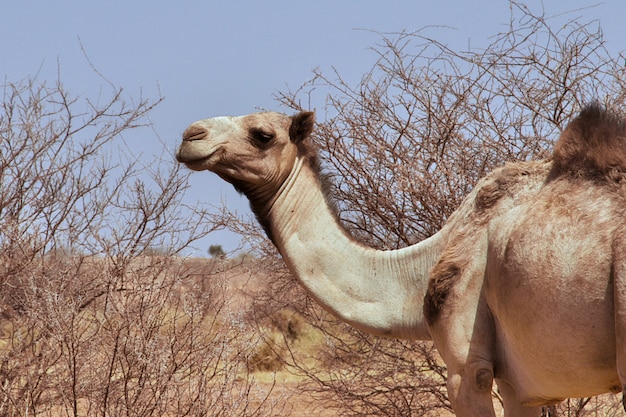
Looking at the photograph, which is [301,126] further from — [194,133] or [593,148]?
[593,148]

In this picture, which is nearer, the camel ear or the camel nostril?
the camel nostril

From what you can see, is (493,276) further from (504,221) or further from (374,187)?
(374,187)

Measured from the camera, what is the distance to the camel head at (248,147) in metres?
5.98

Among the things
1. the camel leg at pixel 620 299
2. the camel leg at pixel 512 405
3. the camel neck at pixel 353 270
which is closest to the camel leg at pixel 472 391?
the camel leg at pixel 512 405

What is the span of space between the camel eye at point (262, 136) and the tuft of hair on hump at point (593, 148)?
1.67 m

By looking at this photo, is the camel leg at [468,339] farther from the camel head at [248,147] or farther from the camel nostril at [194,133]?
the camel nostril at [194,133]

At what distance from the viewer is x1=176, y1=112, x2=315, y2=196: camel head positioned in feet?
19.6

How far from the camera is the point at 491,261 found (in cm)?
559

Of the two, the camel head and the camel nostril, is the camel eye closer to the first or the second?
the camel head

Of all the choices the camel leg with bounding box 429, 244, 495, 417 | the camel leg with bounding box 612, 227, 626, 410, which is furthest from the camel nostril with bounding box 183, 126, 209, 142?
the camel leg with bounding box 612, 227, 626, 410

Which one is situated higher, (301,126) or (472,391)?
(301,126)

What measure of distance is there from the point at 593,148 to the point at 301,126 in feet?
5.79

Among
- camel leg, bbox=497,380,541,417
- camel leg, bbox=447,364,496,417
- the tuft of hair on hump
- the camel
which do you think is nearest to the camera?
the camel

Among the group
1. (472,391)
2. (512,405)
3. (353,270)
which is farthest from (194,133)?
(512,405)
